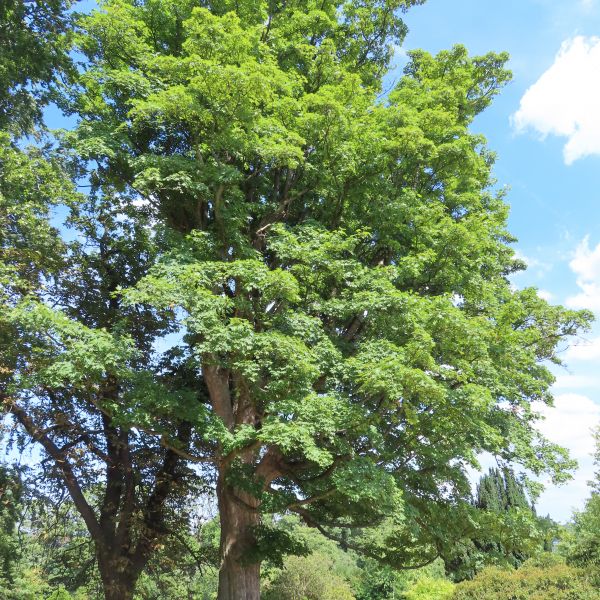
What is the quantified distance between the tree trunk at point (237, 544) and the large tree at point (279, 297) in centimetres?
4

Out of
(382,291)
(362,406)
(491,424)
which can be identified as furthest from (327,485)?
(382,291)

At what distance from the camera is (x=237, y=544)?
8.43 m

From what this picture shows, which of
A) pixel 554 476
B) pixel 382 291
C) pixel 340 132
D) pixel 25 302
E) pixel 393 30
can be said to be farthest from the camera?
pixel 393 30

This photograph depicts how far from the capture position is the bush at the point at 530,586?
34.3 ft

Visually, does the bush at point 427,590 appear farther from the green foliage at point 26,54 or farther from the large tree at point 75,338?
the green foliage at point 26,54

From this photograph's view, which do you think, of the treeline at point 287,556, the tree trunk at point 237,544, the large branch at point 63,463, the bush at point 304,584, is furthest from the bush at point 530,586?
the large branch at point 63,463

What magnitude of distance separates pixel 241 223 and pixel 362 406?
3827 mm

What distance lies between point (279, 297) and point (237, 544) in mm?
4257

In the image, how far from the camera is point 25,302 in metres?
7.13

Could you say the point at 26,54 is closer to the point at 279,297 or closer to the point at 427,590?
the point at 279,297

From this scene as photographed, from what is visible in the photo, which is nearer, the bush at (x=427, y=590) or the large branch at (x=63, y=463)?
the large branch at (x=63, y=463)

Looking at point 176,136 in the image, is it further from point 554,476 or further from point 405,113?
point 554,476

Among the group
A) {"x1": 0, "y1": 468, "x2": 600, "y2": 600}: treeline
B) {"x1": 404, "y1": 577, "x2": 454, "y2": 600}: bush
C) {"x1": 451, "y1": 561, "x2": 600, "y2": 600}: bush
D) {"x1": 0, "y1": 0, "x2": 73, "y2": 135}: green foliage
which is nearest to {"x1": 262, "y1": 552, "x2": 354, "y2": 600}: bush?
{"x1": 0, "y1": 468, "x2": 600, "y2": 600}: treeline

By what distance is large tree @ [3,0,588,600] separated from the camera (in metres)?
7.16
